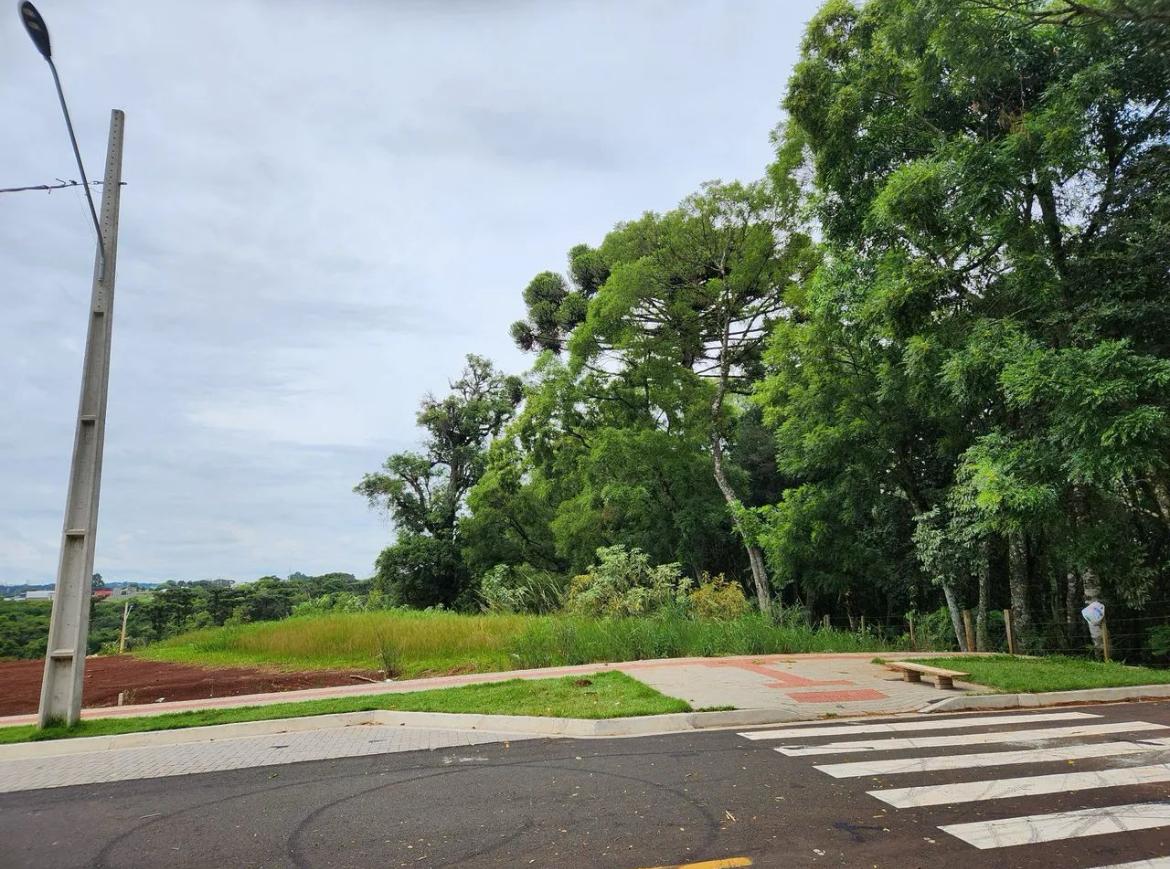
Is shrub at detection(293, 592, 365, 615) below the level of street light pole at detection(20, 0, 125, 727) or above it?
below

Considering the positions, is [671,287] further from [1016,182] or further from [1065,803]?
[1065,803]

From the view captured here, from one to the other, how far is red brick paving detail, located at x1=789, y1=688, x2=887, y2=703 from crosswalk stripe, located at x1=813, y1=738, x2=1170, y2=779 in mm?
3126

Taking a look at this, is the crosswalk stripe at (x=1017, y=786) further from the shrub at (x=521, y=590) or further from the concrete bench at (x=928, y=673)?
the shrub at (x=521, y=590)

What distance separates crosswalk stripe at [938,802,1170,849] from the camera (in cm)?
486

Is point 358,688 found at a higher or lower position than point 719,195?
lower

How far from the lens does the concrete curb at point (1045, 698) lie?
10180 mm

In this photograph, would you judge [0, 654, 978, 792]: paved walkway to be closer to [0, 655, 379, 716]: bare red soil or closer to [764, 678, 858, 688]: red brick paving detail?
[764, 678, 858, 688]: red brick paving detail

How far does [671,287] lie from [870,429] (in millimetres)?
12554

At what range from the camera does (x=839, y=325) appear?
18.8 metres

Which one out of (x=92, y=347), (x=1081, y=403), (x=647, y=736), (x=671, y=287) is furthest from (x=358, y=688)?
(x=671, y=287)

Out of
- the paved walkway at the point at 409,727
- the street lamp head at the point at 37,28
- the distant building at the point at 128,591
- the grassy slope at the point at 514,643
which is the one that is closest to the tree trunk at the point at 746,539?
the grassy slope at the point at 514,643

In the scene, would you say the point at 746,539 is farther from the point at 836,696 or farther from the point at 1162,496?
the point at 836,696

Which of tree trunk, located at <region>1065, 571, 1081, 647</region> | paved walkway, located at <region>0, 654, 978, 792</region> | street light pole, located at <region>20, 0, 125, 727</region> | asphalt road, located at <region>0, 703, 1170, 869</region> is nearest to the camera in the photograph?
asphalt road, located at <region>0, 703, 1170, 869</region>

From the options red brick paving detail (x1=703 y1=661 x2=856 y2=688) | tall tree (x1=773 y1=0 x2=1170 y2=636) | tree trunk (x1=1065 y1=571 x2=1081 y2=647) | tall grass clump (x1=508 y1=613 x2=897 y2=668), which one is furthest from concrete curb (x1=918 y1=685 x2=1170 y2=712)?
tree trunk (x1=1065 y1=571 x2=1081 y2=647)
